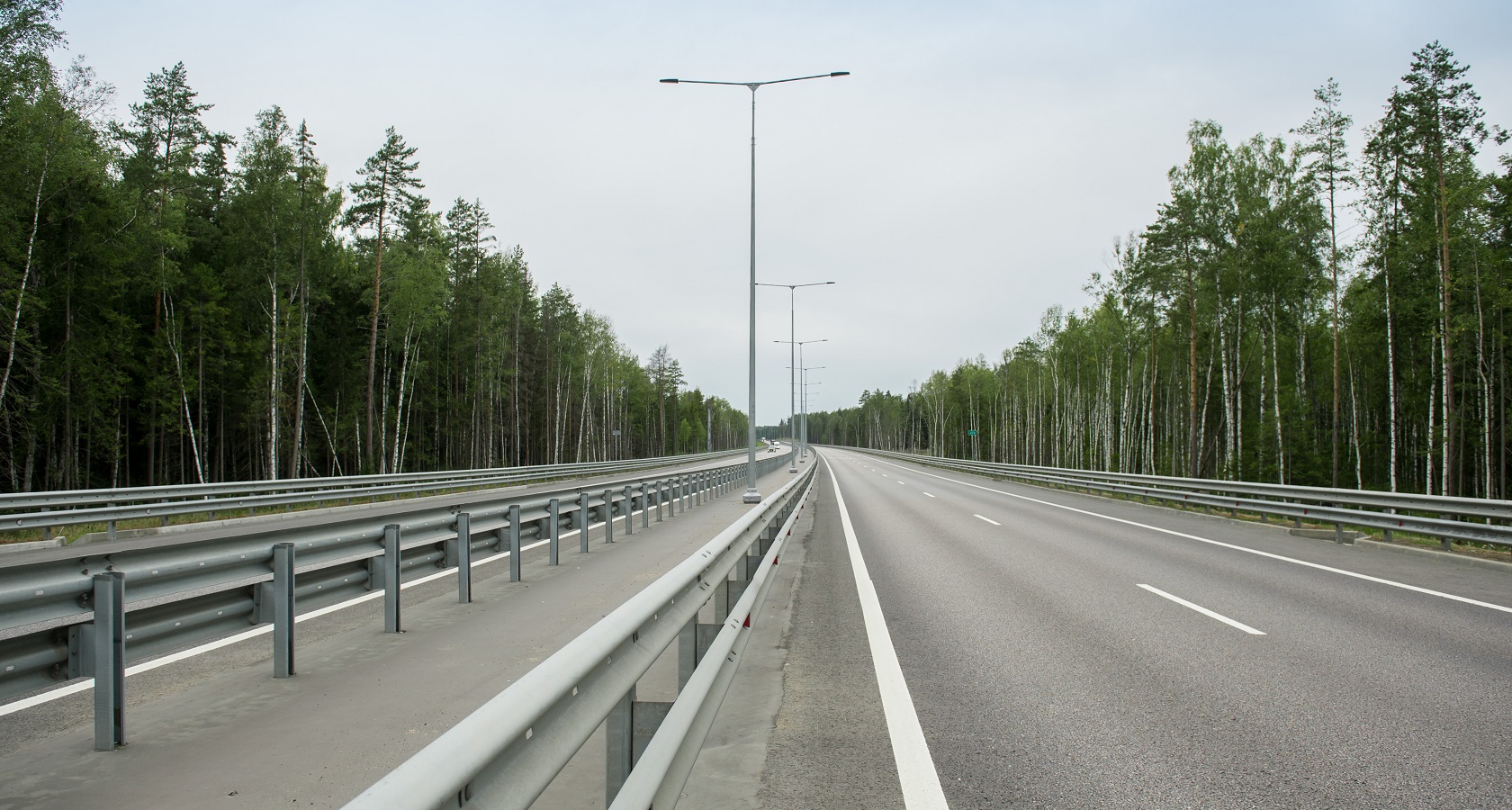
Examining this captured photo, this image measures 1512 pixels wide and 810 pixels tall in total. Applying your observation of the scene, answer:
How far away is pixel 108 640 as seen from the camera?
397 cm

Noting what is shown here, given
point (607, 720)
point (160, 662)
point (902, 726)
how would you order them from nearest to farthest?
point (607, 720) < point (902, 726) < point (160, 662)

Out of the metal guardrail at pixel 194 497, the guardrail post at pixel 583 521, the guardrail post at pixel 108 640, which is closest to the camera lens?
the guardrail post at pixel 108 640

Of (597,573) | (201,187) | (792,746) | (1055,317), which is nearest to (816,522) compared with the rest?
(597,573)

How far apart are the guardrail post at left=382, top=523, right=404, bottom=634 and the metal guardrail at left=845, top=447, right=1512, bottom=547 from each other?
13758mm

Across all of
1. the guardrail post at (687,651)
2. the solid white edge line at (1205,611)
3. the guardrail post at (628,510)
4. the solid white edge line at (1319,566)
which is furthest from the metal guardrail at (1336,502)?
the guardrail post at (628,510)

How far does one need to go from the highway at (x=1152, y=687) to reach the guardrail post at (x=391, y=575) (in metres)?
3.41

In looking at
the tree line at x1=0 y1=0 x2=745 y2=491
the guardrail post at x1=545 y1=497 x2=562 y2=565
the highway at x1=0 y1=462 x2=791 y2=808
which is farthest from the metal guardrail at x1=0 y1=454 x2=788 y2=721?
the tree line at x1=0 y1=0 x2=745 y2=491

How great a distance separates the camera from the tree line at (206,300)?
2355 centimetres

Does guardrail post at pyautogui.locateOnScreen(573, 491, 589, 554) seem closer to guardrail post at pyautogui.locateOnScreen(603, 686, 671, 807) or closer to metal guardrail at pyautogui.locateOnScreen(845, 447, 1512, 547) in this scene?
guardrail post at pyautogui.locateOnScreen(603, 686, 671, 807)

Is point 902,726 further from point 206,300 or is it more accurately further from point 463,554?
point 206,300

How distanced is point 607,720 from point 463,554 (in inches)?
225

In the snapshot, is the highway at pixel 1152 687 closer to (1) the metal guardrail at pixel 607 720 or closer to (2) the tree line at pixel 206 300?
(1) the metal guardrail at pixel 607 720

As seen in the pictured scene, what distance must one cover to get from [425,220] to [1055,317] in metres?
46.2

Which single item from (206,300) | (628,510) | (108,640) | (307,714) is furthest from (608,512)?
(206,300)
